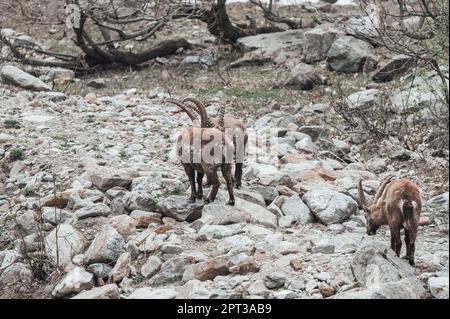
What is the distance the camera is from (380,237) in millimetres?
6531

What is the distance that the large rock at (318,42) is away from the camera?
15180 millimetres

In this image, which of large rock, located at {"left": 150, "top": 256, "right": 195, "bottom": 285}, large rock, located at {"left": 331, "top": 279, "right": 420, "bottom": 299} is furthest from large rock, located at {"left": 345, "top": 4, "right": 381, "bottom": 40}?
large rock, located at {"left": 331, "top": 279, "right": 420, "bottom": 299}

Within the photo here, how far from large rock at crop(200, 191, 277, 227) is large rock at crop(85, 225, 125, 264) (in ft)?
3.21

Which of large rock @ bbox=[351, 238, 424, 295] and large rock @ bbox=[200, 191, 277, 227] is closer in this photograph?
large rock @ bbox=[351, 238, 424, 295]

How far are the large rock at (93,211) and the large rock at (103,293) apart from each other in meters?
1.84

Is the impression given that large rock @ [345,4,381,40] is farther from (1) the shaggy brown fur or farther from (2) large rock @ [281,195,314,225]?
(1) the shaggy brown fur

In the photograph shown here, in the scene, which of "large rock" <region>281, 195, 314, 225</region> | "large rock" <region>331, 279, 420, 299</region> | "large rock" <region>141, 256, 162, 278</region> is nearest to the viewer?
"large rock" <region>331, 279, 420, 299</region>

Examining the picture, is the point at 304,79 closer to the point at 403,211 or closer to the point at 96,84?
the point at 96,84

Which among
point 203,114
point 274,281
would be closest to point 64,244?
point 203,114

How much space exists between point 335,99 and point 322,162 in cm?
325

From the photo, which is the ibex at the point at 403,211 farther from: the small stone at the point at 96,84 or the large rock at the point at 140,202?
the small stone at the point at 96,84

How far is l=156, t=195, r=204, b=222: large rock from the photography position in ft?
23.7

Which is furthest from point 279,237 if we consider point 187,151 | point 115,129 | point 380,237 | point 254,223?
point 115,129

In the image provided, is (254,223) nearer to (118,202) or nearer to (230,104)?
(118,202)
